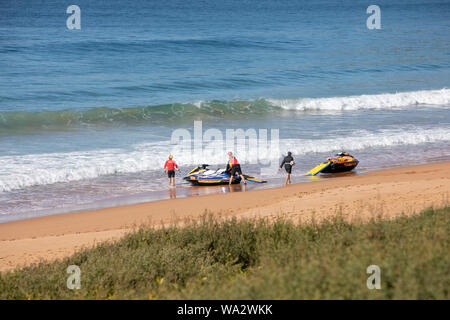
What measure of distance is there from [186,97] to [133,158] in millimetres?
14711

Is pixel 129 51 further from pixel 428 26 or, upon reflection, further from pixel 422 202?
pixel 428 26

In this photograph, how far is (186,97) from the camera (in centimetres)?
3584

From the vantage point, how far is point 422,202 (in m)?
12.4

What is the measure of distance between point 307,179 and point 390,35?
5364 cm

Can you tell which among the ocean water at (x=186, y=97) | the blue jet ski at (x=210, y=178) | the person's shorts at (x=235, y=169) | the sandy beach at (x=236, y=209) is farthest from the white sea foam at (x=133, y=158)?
the sandy beach at (x=236, y=209)

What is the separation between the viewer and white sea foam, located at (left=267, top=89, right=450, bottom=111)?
35094 mm

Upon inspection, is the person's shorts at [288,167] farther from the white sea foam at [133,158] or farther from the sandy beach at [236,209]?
the white sea foam at [133,158]

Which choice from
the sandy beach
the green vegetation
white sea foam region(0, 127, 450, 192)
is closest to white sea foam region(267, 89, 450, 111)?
white sea foam region(0, 127, 450, 192)

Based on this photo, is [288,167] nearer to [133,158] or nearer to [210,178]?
[210,178]

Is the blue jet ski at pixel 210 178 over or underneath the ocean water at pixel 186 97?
underneath

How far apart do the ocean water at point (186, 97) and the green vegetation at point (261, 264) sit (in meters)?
7.62

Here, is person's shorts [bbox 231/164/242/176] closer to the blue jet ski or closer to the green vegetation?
the blue jet ski

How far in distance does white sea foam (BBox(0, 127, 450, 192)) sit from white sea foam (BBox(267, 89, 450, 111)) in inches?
315

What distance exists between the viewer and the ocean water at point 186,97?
20266 millimetres
